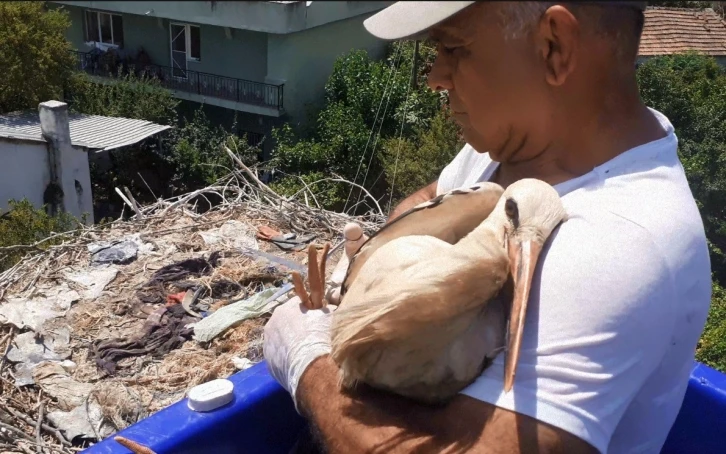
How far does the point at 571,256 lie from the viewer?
1.15 m

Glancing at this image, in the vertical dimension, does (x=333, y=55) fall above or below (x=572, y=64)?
below

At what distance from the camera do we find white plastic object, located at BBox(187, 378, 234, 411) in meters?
1.79

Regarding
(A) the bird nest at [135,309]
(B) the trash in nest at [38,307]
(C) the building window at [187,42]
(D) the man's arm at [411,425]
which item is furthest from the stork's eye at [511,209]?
(C) the building window at [187,42]

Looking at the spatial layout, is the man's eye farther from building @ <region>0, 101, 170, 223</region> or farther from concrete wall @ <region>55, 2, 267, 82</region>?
concrete wall @ <region>55, 2, 267, 82</region>

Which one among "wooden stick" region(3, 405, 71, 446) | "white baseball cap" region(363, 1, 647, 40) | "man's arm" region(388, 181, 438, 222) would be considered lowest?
"wooden stick" region(3, 405, 71, 446)

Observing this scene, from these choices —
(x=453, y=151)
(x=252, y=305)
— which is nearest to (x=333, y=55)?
(x=453, y=151)

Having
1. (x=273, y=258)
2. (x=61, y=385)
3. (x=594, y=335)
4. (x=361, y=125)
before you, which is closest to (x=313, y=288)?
(x=594, y=335)

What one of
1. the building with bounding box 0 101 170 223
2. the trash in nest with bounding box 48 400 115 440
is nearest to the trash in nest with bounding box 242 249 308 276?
the trash in nest with bounding box 48 400 115 440

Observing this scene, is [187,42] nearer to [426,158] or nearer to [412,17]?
[426,158]

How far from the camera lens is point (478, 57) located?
127 cm

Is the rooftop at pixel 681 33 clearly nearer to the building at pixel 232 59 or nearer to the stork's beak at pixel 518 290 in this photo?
the building at pixel 232 59

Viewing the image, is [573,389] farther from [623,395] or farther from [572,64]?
[572,64]

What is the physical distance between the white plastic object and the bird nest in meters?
1.44

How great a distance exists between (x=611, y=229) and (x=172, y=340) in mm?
3005
